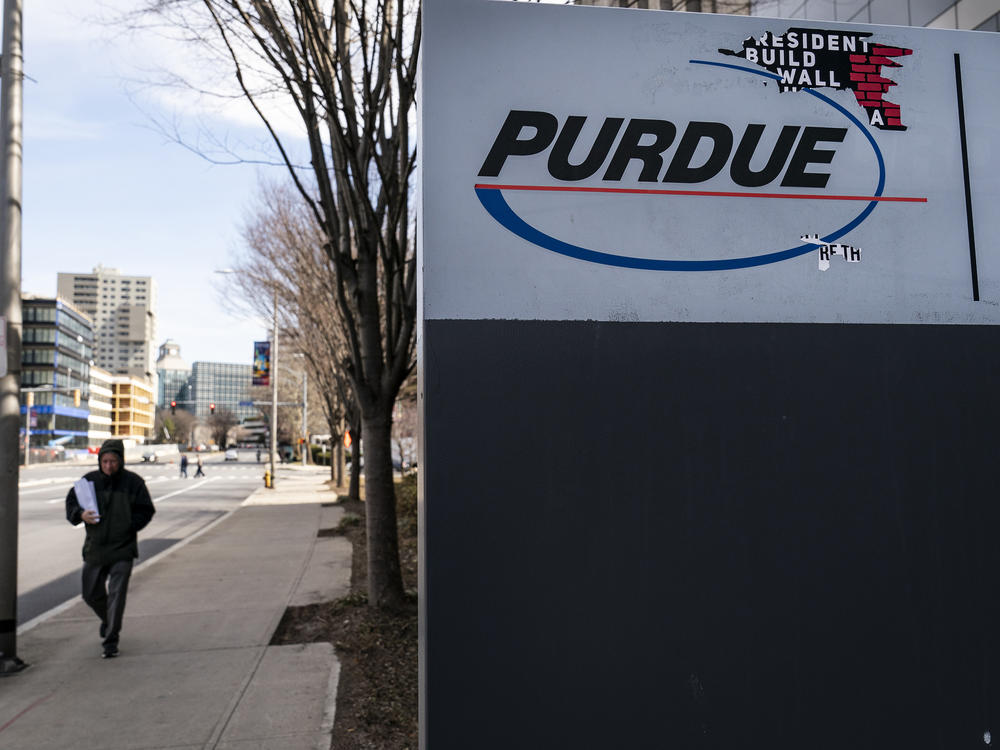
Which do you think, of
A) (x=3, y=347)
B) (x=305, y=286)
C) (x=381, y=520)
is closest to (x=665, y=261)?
(x=381, y=520)

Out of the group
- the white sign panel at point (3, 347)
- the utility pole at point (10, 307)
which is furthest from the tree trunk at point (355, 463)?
the white sign panel at point (3, 347)

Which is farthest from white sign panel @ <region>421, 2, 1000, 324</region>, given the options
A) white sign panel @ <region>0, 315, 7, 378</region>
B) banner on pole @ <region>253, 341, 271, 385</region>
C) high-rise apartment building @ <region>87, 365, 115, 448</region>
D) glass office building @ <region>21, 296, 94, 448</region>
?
A: high-rise apartment building @ <region>87, 365, 115, 448</region>

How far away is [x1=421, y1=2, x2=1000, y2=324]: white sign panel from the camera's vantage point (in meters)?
2.44

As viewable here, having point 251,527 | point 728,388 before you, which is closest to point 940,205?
point 728,388

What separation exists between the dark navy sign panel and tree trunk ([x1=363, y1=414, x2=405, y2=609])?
564 cm

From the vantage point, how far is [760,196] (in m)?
2.58

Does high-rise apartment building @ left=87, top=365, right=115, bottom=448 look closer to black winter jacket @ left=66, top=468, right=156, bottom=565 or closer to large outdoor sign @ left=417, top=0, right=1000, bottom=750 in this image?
black winter jacket @ left=66, top=468, right=156, bottom=565

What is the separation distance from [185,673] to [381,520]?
2398 mm

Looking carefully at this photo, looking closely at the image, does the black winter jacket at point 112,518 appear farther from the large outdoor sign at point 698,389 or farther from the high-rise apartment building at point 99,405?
the high-rise apartment building at point 99,405

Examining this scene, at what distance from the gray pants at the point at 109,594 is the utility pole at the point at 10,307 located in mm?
563

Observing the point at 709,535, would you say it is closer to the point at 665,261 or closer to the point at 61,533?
the point at 665,261

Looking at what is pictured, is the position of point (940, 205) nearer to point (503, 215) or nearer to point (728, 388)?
point (728, 388)

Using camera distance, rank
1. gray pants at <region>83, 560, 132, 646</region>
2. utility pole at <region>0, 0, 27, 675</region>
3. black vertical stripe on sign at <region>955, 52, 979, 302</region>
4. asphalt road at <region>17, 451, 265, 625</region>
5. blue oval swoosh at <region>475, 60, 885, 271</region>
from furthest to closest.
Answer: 1. asphalt road at <region>17, 451, 265, 625</region>
2. gray pants at <region>83, 560, 132, 646</region>
3. utility pole at <region>0, 0, 27, 675</region>
4. black vertical stripe on sign at <region>955, 52, 979, 302</region>
5. blue oval swoosh at <region>475, 60, 885, 271</region>

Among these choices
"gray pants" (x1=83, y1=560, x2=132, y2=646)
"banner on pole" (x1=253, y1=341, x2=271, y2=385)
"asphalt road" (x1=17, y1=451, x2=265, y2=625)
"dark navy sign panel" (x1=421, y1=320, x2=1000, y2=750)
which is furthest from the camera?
"banner on pole" (x1=253, y1=341, x2=271, y2=385)
